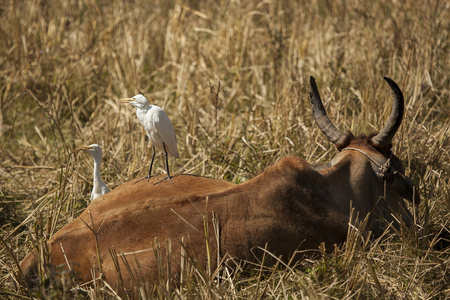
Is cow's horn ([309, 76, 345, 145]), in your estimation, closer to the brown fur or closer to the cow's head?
the cow's head

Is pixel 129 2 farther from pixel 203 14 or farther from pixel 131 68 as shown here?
pixel 131 68

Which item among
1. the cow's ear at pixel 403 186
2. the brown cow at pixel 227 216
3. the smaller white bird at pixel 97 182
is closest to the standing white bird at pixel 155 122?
the brown cow at pixel 227 216

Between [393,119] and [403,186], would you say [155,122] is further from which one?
[403,186]

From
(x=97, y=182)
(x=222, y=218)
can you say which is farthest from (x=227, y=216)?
(x=97, y=182)

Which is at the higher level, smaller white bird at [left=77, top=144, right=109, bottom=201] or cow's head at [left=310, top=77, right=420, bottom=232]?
cow's head at [left=310, top=77, right=420, bottom=232]

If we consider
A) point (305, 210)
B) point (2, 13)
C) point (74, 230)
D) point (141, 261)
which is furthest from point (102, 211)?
point (2, 13)

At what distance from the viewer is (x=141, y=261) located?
3.10 m

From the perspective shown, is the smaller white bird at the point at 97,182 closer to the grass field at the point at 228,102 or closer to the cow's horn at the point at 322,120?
the grass field at the point at 228,102

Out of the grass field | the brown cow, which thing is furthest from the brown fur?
the grass field

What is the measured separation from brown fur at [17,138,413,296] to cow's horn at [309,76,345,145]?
1.12ft

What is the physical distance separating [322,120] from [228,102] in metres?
2.43

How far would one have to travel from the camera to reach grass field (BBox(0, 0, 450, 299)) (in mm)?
3480

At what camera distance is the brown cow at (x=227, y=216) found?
3.13 m

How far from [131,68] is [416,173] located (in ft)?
13.2
